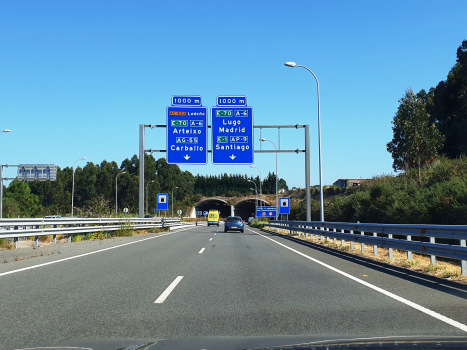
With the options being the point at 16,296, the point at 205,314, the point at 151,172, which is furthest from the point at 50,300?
the point at 151,172

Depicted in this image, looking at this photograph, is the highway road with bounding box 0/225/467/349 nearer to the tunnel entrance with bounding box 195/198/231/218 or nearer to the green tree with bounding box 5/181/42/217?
the green tree with bounding box 5/181/42/217

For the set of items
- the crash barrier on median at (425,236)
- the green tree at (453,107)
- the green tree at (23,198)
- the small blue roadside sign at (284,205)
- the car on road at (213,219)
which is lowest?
the car on road at (213,219)

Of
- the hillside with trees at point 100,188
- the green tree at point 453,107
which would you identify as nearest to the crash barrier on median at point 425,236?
the green tree at point 453,107

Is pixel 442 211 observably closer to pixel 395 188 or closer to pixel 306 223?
pixel 306 223

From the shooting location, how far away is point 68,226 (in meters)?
21.8

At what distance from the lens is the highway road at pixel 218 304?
4.90 metres

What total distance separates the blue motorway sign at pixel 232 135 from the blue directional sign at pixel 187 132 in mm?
651

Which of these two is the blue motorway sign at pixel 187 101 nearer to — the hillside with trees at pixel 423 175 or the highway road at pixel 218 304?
the hillside with trees at pixel 423 175

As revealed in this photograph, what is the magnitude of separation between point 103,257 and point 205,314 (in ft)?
A: 25.9

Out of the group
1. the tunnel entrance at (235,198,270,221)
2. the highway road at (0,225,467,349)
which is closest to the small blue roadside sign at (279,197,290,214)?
the highway road at (0,225,467,349)

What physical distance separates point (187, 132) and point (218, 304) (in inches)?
890

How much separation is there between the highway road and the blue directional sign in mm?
17420

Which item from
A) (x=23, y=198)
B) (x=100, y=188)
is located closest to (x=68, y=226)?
(x=23, y=198)

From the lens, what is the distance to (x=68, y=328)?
16.9ft
